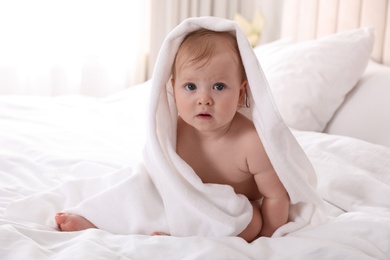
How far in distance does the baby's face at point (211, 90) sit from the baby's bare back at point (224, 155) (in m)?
0.06

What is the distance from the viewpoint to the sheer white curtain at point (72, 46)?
3.67 metres

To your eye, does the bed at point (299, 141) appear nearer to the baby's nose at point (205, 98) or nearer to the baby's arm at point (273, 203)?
the baby's arm at point (273, 203)

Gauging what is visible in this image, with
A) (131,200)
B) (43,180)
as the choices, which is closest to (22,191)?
(43,180)

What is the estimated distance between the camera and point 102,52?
155 inches

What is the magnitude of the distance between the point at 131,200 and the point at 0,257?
1.34ft

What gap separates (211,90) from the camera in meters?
1.46

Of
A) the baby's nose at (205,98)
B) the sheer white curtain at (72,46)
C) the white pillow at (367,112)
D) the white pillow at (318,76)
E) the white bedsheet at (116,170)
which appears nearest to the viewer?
the white bedsheet at (116,170)

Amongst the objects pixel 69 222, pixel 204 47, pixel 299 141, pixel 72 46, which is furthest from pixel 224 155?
pixel 72 46

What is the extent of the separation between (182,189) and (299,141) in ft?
2.10

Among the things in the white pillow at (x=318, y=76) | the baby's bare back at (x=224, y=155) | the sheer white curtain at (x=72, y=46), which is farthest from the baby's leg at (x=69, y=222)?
the sheer white curtain at (x=72, y=46)

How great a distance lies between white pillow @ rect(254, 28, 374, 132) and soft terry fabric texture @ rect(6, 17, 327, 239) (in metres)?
0.70

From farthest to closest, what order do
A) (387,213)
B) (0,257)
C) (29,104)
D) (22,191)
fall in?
(29,104)
(22,191)
(387,213)
(0,257)

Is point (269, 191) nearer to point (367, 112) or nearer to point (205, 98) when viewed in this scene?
point (205, 98)

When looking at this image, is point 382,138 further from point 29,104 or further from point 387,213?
→ point 29,104
